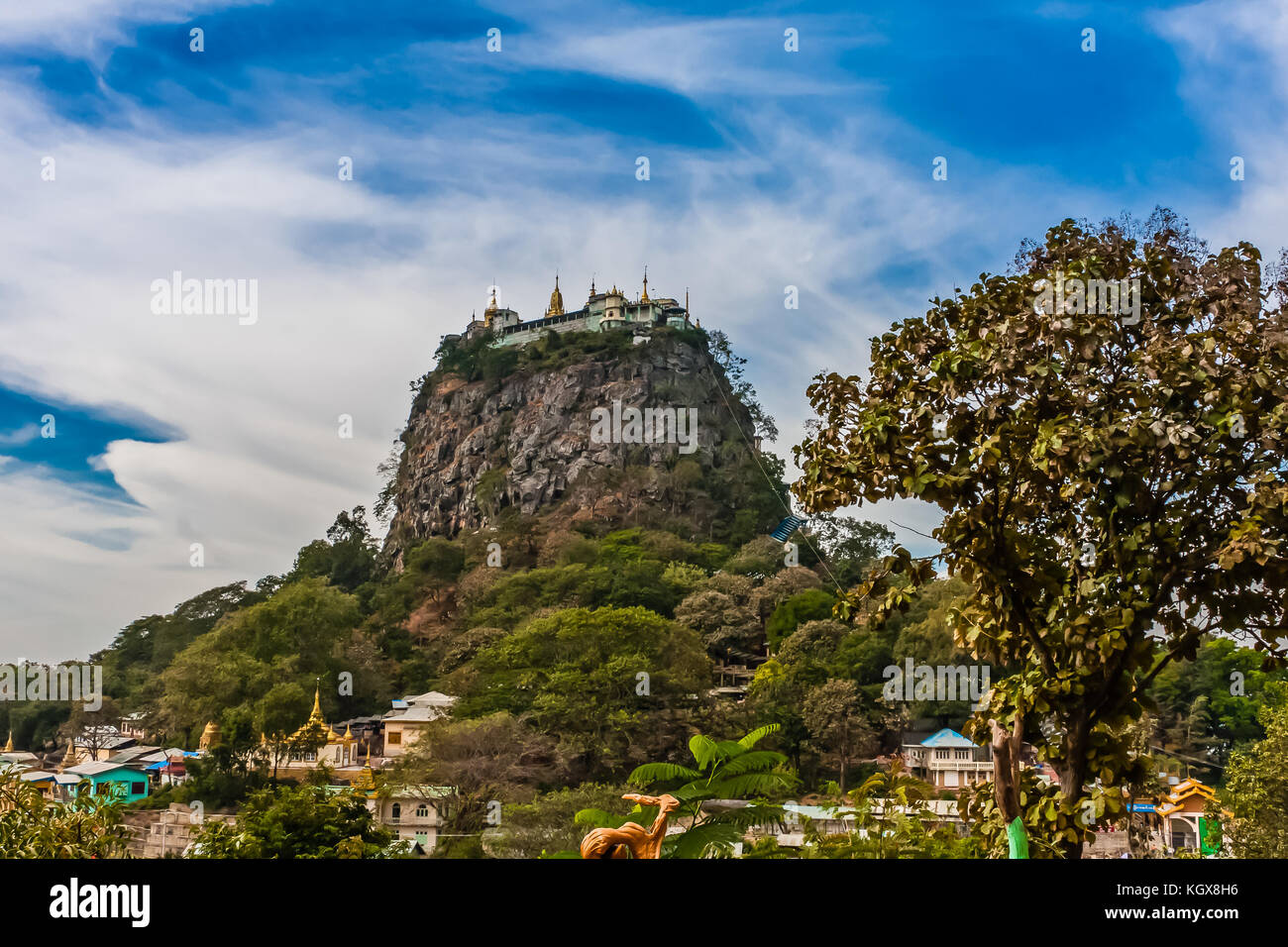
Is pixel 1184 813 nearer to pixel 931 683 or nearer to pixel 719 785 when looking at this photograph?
pixel 719 785

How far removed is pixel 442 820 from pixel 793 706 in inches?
337

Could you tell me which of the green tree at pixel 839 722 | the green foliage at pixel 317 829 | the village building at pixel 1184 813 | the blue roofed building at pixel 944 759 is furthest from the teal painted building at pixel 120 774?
the village building at pixel 1184 813

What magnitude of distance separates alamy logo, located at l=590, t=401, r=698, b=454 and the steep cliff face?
A: 0.23ft

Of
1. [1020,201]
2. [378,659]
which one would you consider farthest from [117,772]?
[1020,201]

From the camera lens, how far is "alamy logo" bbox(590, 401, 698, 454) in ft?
160

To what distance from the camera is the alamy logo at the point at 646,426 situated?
1919 inches

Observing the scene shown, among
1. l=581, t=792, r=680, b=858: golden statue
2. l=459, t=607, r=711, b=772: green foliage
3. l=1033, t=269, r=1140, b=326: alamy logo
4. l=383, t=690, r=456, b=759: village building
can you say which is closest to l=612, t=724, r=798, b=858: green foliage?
l=581, t=792, r=680, b=858: golden statue

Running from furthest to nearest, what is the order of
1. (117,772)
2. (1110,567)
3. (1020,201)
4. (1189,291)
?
(117,772), (1020,201), (1189,291), (1110,567)

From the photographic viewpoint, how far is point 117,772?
A: 2191 cm
